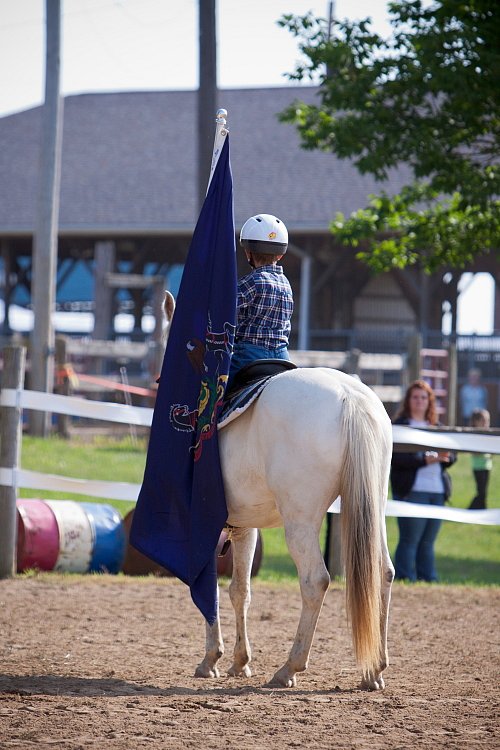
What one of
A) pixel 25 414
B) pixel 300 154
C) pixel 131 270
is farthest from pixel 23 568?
pixel 300 154

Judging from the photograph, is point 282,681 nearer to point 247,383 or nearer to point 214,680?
point 214,680

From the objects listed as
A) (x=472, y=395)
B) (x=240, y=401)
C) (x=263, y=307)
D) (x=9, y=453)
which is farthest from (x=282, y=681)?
(x=472, y=395)

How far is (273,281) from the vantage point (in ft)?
18.5

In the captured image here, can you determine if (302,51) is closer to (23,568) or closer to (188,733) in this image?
(23,568)

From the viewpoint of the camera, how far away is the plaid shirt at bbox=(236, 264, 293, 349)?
5.62 meters

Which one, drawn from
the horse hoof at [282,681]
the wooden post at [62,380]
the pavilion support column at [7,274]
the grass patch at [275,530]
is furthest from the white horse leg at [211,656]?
the pavilion support column at [7,274]

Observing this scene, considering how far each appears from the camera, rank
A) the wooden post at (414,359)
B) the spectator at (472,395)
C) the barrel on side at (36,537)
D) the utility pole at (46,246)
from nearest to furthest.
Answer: the barrel on side at (36,537) < the wooden post at (414,359) < the utility pole at (46,246) < the spectator at (472,395)

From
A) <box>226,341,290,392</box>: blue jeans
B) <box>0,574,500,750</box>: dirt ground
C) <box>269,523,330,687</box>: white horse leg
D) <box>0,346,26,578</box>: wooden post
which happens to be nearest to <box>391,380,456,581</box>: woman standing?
<box>0,574,500,750</box>: dirt ground

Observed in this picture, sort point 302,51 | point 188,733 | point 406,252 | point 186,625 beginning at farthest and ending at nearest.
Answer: point 406,252, point 302,51, point 186,625, point 188,733

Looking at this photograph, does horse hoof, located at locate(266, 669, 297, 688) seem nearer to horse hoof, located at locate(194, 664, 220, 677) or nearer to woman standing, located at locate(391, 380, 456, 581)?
horse hoof, located at locate(194, 664, 220, 677)

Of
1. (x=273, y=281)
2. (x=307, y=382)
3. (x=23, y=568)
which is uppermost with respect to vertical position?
(x=273, y=281)

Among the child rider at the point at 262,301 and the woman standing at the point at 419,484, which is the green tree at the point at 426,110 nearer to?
the woman standing at the point at 419,484

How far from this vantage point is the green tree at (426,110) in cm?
1166

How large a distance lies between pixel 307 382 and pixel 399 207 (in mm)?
9511
